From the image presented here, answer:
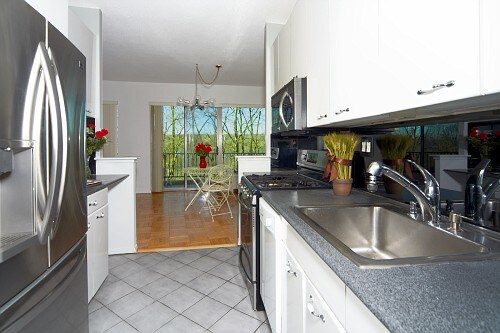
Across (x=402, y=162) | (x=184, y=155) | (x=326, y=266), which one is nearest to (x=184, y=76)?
(x=184, y=155)

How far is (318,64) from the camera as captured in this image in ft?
5.72

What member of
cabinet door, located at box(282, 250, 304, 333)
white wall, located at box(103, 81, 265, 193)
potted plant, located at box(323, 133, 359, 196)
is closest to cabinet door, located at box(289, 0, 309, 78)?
potted plant, located at box(323, 133, 359, 196)

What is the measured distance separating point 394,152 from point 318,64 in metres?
0.69

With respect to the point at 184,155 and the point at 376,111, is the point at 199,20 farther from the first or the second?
the point at 184,155

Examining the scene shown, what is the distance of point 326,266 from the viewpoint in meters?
0.85

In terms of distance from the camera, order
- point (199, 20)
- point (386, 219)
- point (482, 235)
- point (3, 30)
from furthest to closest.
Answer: point (199, 20) → point (386, 219) → point (482, 235) → point (3, 30)

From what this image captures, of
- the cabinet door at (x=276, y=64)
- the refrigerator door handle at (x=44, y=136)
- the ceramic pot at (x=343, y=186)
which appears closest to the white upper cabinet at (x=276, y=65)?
the cabinet door at (x=276, y=64)

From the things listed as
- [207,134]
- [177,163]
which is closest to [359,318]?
[207,134]

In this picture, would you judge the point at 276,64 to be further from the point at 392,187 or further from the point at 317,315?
the point at 317,315

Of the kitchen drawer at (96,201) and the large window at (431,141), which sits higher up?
the large window at (431,141)

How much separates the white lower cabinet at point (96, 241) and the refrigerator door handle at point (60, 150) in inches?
36.3

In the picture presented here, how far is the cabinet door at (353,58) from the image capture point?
3.73 ft

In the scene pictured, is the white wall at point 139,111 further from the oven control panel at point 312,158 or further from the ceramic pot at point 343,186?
the ceramic pot at point 343,186

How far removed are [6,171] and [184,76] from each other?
5.48 m
